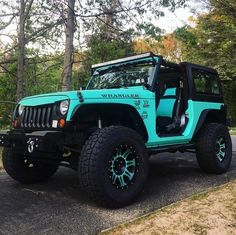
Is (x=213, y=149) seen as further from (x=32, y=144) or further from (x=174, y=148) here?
(x=32, y=144)

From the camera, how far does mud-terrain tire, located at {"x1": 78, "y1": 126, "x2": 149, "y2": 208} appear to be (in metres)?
4.34

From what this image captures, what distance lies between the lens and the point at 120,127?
4.78 metres

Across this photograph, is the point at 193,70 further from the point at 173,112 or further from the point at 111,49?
the point at 111,49

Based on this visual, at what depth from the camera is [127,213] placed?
4.33 meters

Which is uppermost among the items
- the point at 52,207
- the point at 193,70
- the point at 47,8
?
the point at 47,8

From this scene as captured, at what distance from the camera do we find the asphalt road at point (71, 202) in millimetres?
3915

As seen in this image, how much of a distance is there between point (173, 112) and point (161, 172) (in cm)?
106

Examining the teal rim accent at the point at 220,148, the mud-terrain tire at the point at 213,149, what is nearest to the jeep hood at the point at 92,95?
the mud-terrain tire at the point at 213,149

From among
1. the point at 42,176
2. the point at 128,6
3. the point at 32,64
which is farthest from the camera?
the point at 32,64

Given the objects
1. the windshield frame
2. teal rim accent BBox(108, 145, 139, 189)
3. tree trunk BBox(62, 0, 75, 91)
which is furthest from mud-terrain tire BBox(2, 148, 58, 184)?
tree trunk BBox(62, 0, 75, 91)

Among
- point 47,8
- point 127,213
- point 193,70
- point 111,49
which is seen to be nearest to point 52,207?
point 127,213

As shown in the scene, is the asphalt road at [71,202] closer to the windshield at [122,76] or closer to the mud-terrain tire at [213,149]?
the mud-terrain tire at [213,149]

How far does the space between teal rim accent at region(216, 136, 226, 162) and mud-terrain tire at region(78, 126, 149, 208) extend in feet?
6.86

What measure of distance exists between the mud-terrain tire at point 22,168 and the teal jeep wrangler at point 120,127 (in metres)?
0.01
